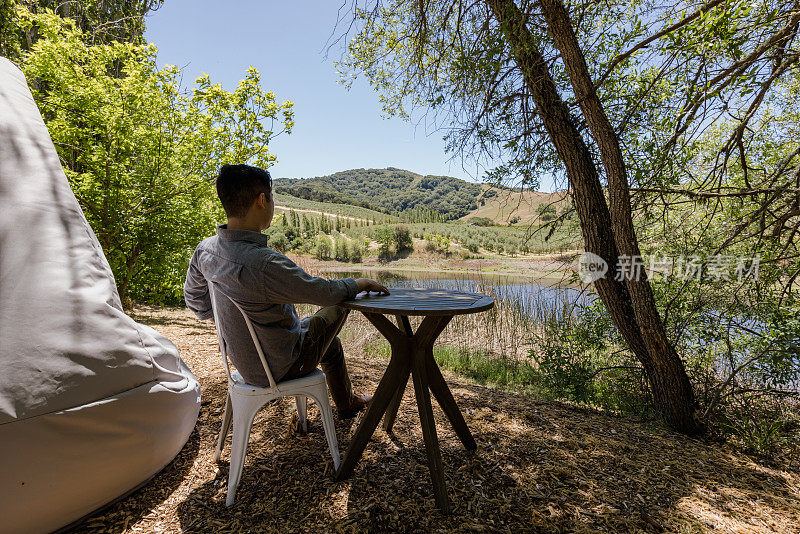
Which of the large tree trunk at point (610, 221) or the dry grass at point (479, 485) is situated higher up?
the large tree trunk at point (610, 221)

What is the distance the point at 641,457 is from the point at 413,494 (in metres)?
1.49

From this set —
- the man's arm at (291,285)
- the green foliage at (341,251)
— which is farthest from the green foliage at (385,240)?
the man's arm at (291,285)

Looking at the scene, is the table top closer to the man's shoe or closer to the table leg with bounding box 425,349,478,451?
the table leg with bounding box 425,349,478,451

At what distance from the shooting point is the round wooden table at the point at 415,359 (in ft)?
5.46

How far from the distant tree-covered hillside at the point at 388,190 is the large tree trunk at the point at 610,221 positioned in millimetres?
50512

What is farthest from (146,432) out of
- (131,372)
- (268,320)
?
(268,320)

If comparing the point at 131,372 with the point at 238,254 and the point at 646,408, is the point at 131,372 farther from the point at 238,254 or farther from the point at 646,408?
the point at 646,408

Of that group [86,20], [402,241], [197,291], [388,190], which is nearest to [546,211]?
[197,291]

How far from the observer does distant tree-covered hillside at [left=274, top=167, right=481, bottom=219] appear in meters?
65.2

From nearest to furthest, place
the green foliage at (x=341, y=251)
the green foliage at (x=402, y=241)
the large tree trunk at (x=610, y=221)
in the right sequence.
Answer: the large tree trunk at (x=610, y=221)
the green foliage at (x=341, y=251)
the green foliage at (x=402, y=241)

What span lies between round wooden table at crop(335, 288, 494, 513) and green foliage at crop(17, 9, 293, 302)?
4518 mm

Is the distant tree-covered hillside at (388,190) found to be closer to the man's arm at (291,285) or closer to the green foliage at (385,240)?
the green foliage at (385,240)

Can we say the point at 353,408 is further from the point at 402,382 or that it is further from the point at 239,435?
the point at 239,435

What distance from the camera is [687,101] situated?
276cm
